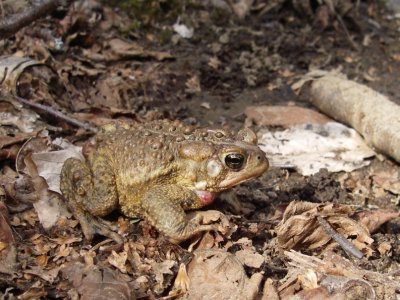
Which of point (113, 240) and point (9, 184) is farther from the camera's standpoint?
point (9, 184)

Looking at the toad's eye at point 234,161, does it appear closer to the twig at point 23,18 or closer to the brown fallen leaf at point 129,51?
the twig at point 23,18

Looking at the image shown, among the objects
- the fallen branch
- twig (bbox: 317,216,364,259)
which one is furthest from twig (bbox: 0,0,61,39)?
twig (bbox: 317,216,364,259)

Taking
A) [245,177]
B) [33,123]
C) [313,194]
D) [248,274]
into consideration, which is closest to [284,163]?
[313,194]

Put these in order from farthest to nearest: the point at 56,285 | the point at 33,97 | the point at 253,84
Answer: the point at 253,84 < the point at 33,97 < the point at 56,285

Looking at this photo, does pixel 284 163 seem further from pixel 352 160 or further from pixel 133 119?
pixel 133 119

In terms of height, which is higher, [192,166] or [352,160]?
[192,166]

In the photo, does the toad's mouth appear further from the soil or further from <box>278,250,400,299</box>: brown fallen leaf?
<box>278,250,400,299</box>: brown fallen leaf

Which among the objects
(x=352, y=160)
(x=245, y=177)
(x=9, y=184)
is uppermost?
(x=245, y=177)
